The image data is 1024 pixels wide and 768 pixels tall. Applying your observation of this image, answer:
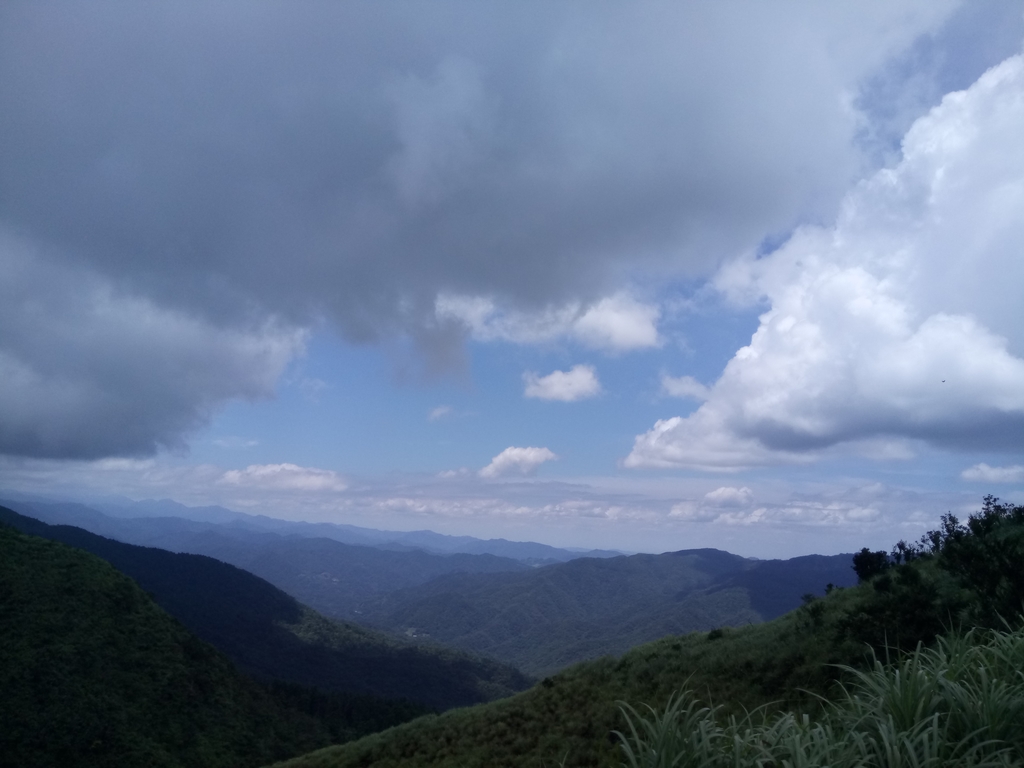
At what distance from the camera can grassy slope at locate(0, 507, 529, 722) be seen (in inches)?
4417

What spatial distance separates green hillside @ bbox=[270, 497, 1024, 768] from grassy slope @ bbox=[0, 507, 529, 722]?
61.9 m

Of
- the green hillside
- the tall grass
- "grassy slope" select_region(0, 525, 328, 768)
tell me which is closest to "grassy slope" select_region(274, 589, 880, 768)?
the green hillside

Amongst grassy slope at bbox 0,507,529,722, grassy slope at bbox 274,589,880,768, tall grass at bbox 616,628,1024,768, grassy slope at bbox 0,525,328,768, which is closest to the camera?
tall grass at bbox 616,628,1024,768

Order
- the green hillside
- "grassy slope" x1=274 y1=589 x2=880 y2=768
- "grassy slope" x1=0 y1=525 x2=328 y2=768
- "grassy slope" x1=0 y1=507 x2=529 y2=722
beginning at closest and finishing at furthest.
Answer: the green hillside, "grassy slope" x1=274 y1=589 x2=880 y2=768, "grassy slope" x1=0 y1=525 x2=328 y2=768, "grassy slope" x1=0 y1=507 x2=529 y2=722

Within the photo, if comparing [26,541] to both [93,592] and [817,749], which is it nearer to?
[93,592]

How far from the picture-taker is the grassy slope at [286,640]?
11219 centimetres

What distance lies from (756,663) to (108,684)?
184 feet

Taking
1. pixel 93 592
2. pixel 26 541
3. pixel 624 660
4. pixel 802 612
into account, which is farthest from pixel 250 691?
pixel 802 612

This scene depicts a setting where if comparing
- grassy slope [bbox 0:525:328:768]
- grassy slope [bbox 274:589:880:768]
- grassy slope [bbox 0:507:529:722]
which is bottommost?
grassy slope [bbox 0:507:529:722]

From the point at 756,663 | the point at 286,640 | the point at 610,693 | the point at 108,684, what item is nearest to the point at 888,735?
the point at 756,663

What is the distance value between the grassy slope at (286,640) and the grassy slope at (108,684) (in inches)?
857

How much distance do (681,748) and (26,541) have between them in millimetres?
86161

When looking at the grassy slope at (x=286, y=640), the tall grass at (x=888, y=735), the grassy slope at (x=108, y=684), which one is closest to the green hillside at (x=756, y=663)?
the tall grass at (x=888, y=735)

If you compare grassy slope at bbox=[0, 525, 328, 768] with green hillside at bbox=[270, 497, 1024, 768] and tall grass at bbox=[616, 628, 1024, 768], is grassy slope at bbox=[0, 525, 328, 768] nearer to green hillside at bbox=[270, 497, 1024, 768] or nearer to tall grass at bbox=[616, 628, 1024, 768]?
green hillside at bbox=[270, 497, 1024, 768]
